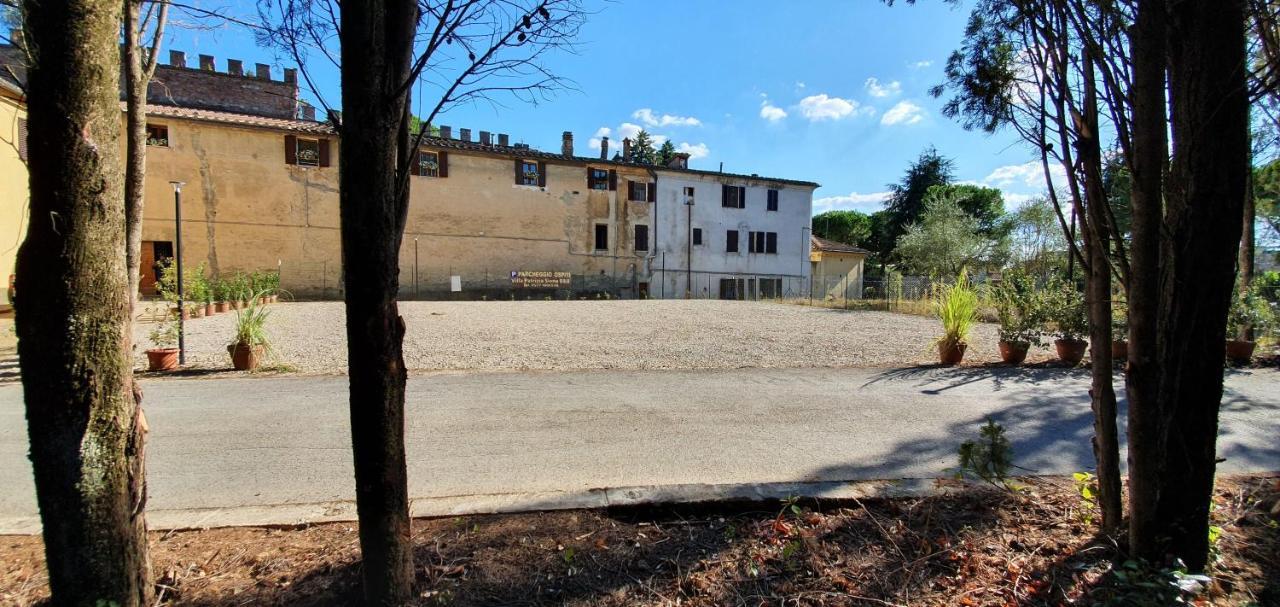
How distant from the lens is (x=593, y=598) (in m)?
1.98

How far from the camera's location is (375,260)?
1633mm

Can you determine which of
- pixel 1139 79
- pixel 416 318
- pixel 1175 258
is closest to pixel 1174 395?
pixel 1175 258

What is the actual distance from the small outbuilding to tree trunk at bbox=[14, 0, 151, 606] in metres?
38.6

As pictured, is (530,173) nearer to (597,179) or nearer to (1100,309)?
(597,179)

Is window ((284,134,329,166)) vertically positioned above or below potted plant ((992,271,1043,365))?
above

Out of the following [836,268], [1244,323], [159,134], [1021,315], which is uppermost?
[159,134]

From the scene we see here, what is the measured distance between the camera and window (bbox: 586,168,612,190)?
3166 centimetres

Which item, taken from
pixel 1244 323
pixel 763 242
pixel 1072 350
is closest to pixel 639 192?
pixel 763 242

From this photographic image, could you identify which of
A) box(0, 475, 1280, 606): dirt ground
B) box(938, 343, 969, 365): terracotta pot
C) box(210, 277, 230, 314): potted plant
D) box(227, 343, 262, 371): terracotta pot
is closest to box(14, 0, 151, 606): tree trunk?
box(0, 475, 1280, 606): dirt ground

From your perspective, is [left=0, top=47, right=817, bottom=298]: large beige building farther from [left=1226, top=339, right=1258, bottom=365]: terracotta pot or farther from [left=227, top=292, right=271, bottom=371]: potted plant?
[left=1226, top=339, right=1258, bottom=365]: terracotta pot

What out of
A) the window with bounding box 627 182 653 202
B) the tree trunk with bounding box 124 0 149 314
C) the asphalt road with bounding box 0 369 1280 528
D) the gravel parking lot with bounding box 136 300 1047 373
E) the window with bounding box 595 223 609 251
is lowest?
the asphalt road with bounding box 0 369 1280 528

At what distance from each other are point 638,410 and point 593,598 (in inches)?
128

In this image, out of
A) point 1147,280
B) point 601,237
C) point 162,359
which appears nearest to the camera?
point 1147,280

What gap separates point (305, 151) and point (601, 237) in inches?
616
